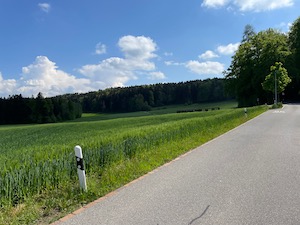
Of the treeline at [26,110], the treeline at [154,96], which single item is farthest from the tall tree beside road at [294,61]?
the treeline at [26,110]

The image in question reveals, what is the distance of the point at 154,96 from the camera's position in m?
131

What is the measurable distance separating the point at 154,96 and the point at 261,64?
70.3 m

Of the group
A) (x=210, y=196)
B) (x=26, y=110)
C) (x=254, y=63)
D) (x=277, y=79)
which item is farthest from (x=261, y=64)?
(x=26, y=110)

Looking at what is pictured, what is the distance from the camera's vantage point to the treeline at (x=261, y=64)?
62812 mm

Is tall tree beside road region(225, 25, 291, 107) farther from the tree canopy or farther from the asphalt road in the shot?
the asphalt road

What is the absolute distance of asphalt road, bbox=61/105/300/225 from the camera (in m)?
4.39

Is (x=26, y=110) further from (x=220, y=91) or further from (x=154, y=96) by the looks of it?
(x=220, y=91)

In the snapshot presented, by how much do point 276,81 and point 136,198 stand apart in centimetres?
4941

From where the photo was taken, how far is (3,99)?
94.0 m

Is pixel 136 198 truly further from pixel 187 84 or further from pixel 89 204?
pixel 187 84

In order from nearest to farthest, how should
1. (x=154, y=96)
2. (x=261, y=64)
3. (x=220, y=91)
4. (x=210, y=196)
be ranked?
(x=210, y=196) < (x=261, y=64) < (x=220, y=91) < (x=154, y=96)

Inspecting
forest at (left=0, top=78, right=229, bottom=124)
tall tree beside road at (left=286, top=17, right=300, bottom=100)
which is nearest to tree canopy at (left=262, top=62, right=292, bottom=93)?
tall tree beside road at (left=286, top=17, right=300, bottom=100)

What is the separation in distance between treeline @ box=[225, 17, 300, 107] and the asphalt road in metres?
57.9

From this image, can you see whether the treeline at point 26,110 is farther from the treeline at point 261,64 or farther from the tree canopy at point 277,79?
the tree canopy at point 277,79
